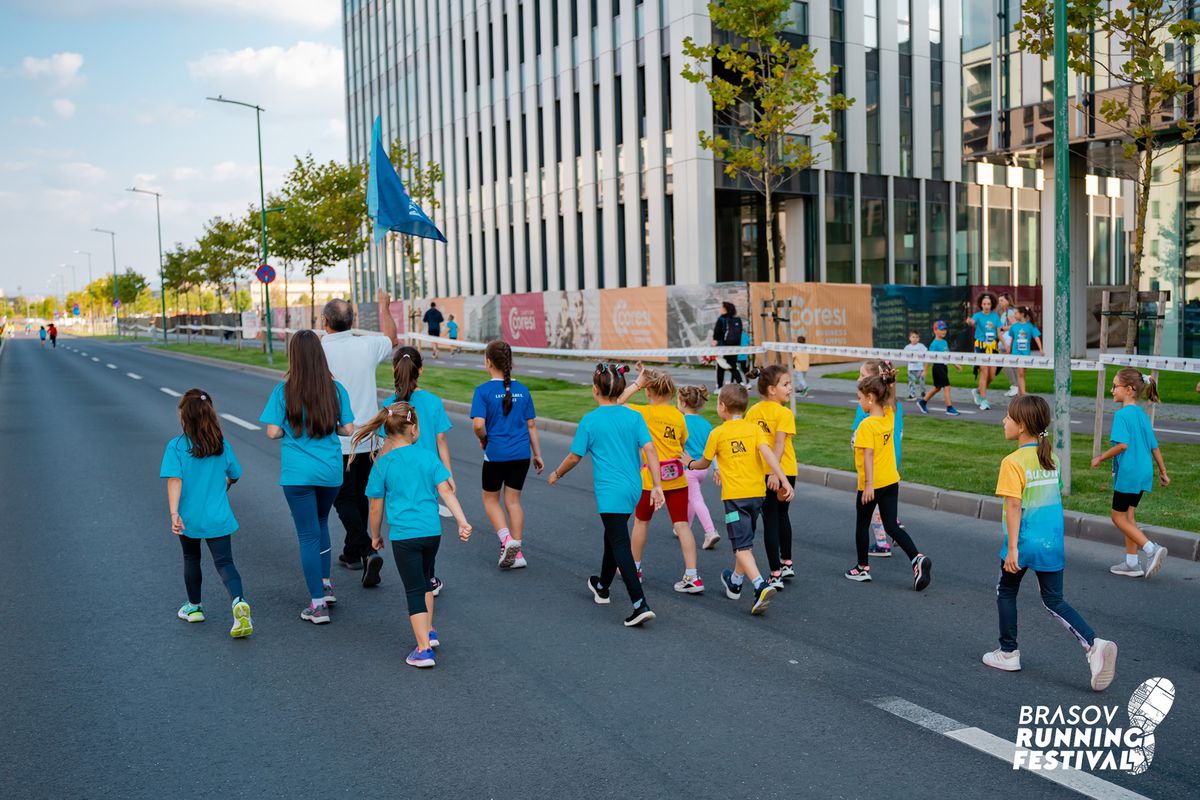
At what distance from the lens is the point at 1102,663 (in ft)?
16.3

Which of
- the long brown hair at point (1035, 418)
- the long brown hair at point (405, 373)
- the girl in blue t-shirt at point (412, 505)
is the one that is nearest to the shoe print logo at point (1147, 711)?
the long brown hair at point (1035, 418)

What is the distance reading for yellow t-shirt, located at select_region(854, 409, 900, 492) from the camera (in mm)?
7008

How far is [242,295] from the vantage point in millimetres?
143000

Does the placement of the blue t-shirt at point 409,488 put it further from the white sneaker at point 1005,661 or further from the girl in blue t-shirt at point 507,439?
the white sneaker at point 1005,661

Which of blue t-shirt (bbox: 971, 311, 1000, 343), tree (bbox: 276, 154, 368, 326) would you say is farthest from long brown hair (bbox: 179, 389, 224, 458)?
tree (bbox: 276, 154, 368, 326)

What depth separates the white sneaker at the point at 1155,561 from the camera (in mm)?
7144

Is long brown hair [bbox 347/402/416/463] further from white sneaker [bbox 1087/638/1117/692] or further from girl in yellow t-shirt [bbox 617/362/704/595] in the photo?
white sneaker [bbox 1087/638/1117/692]

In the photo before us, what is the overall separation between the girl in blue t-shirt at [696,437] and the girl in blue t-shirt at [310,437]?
2598 mm

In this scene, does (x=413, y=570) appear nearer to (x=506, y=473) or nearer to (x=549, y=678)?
(x=549, y=678)

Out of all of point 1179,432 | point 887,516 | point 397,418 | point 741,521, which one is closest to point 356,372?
point 397,418

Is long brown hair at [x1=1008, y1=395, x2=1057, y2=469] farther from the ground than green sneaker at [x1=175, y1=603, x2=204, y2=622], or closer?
farther from the ground

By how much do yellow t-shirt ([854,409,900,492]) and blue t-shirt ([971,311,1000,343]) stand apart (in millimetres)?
10797

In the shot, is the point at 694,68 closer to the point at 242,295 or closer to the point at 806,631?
the point at 806,631

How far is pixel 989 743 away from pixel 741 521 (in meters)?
2.39
